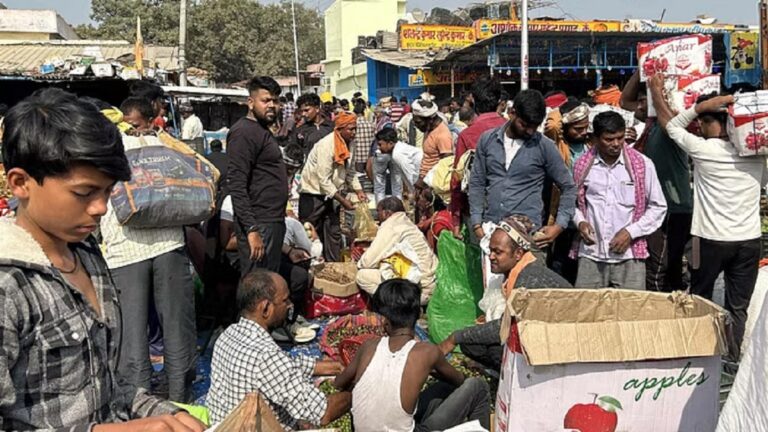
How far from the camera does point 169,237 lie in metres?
3.56

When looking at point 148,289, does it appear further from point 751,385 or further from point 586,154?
point 751,385

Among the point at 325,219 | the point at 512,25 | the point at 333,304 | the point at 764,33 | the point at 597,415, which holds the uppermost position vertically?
the point at 512,25

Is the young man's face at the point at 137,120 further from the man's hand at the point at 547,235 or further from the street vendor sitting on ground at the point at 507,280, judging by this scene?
the man's hand at the point at 547,235

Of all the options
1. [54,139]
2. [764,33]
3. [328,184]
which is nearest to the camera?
[54,139]

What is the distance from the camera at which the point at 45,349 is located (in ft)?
4.20

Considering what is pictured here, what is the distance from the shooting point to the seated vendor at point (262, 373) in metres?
2.71

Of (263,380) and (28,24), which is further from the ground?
(28,24)

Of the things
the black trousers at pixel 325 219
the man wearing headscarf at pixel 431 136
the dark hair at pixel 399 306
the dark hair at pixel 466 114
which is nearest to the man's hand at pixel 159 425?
the dark hair at pixel 399 306

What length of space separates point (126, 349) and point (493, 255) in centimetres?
198

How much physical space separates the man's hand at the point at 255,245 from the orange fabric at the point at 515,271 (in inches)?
57.0

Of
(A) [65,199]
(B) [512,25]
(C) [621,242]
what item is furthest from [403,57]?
(A) [65,199]

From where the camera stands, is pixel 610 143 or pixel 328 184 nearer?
pixel 610 143

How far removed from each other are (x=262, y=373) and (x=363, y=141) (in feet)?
21.5

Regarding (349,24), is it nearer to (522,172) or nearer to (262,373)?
(522,172)
